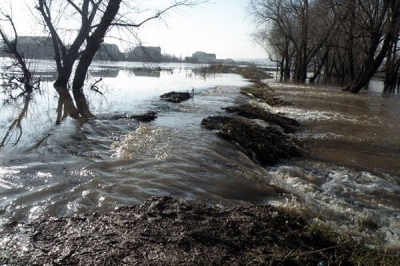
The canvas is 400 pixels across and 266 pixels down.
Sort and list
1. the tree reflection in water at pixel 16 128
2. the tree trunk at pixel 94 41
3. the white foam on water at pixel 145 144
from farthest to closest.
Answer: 1. the tree trunk at pixel 94 41
2. the tree reflection in water at pixel 16 128
3. the white foam on water at pixel 145 144

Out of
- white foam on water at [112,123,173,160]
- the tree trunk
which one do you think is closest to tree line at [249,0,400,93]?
the tree trunk

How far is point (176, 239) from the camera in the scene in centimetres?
361

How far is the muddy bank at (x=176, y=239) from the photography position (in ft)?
10.7

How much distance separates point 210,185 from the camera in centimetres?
558

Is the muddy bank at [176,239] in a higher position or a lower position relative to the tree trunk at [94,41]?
lower

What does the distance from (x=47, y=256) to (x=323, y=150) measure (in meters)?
7.16

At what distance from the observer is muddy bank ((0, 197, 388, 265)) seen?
326 centimetres

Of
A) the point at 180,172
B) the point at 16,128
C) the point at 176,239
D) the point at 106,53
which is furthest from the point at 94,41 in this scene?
the point at 176,239

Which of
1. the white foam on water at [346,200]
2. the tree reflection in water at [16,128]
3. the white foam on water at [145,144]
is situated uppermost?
the white foam on water at [145,144]

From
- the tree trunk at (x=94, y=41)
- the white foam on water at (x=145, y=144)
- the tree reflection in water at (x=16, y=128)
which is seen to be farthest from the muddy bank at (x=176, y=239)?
the tree trunk at (x=94, y=41)

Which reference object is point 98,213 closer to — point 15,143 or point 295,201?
point 295,201

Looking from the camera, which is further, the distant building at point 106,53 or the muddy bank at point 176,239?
the distant building at point 106,53

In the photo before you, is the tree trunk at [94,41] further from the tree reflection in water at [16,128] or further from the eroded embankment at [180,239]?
the eroded embankment at [180,239]

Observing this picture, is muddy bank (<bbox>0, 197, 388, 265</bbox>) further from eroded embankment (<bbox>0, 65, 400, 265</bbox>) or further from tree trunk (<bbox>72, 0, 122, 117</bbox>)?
tree trunk (<bbox>72, 0, 122, 117</bbox>)
